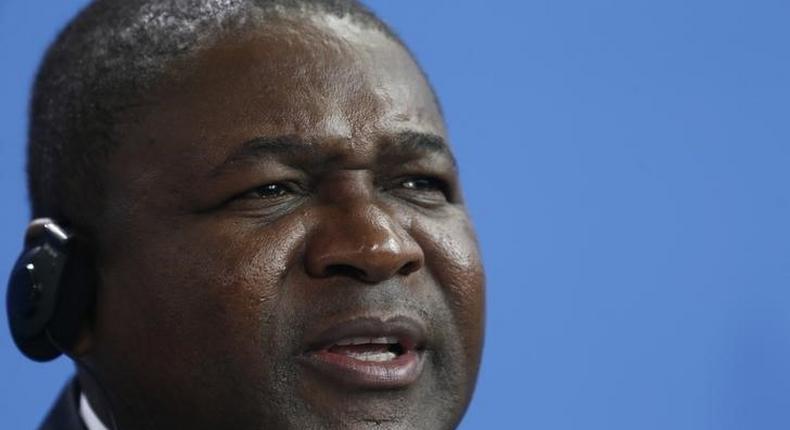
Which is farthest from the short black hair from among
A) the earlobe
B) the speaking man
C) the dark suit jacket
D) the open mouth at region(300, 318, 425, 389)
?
the open mouth at region(300, 318, 425, 389)

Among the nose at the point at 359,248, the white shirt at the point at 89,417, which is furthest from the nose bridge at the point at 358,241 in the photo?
the white shirt at the point at 89,417

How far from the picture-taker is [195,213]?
138 centimetres

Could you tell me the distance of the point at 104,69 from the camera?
1.47 meters

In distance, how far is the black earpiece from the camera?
142 cm

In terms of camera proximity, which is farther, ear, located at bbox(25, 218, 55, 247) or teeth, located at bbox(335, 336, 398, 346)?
ear, located at bbox(25, 218, 55, 247)

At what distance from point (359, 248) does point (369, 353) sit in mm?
107

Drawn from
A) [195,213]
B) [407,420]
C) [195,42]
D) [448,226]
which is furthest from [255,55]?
[407,420]

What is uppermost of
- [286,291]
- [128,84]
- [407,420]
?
[128,84]

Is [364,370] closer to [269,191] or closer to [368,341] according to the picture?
[368,341]

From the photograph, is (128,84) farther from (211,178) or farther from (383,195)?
(383,195)

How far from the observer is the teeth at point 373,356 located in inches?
52.6

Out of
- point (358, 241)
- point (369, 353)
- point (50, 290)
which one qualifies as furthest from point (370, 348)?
point (50, 290)

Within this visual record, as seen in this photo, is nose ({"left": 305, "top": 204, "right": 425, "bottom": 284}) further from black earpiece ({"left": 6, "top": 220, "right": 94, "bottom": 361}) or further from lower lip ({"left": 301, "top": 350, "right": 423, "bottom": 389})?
black earpiece ({"left": 6, "top": 220, "right": 94, "bottom": 361})

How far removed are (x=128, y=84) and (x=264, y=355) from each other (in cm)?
34
